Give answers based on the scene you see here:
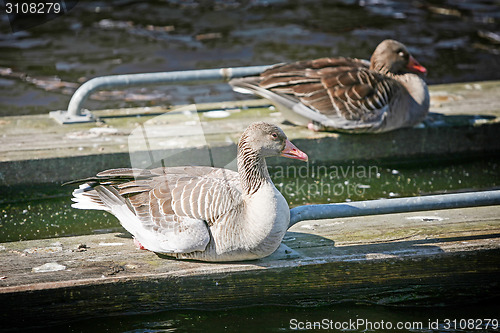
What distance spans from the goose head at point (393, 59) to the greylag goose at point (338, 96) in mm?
275

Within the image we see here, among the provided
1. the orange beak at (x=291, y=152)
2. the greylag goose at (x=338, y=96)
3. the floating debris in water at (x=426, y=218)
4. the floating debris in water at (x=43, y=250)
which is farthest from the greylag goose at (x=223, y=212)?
the greylag goose at (x=338, y=96)

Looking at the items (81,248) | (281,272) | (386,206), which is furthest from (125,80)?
(386,206)

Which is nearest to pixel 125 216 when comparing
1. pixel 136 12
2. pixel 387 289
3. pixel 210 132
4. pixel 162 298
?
pixel 162 298

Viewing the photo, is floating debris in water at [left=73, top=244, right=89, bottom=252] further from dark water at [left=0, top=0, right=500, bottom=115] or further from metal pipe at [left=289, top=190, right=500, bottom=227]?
dark water at [left=0, top=0, right=500, bottom=115]

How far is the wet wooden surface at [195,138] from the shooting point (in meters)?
6.95

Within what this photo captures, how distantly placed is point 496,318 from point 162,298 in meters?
2.59

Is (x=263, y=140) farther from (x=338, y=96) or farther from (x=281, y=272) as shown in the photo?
(x=338, y=96)

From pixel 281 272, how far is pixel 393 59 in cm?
409

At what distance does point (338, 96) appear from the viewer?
7641 mm

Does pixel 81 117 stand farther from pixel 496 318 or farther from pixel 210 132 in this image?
pixel 496 318

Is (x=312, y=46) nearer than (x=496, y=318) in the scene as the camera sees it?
No

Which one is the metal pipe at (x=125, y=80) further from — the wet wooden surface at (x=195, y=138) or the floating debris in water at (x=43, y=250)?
the floating debris in water at (x=43, y=250)

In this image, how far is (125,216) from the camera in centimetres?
522

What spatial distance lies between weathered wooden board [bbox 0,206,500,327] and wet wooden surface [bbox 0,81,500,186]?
5.37 feet
